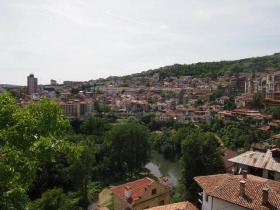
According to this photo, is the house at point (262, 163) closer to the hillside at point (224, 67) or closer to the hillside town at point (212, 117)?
the hillside town at point (212, 117)

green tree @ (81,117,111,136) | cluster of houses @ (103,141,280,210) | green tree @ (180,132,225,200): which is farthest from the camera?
green tree @ (81,117,111,136)

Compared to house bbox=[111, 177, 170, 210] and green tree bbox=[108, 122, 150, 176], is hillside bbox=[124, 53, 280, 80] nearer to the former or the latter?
green tree bbox=[108, 122, 150, 176]

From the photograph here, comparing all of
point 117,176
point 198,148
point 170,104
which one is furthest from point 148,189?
point 170,104

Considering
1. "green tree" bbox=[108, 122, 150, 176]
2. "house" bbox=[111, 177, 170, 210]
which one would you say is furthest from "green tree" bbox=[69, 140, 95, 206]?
"green tree" bbox=[108, 122, 150, 176]

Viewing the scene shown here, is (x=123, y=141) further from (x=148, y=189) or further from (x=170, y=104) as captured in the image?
(x=170, y=104)

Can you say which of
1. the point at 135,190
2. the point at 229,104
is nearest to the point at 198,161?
the point at 135,190

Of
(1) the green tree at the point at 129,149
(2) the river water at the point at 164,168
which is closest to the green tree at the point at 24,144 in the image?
(2) the river water at the point at 164,168

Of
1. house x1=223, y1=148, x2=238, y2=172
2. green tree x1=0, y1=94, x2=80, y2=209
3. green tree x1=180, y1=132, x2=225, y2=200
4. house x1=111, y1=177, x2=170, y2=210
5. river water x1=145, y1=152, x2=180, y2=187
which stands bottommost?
river water x1=145, y1=152, x2=180, y2=187

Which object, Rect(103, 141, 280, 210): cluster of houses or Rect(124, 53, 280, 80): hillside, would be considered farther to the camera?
Rect(124, 53, 280, 80): hillside
